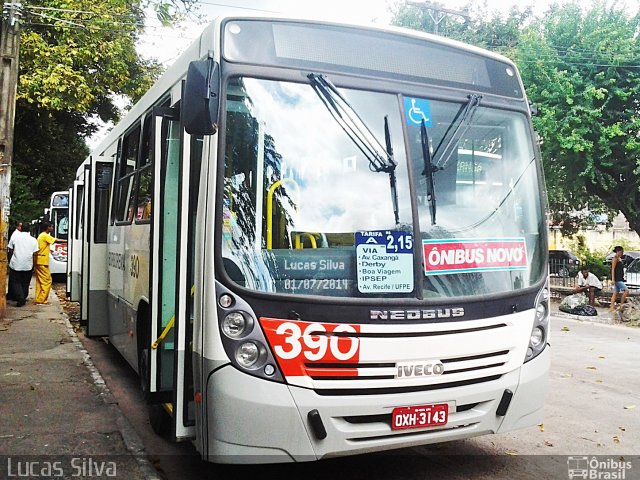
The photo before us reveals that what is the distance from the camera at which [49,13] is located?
16156 millimetres

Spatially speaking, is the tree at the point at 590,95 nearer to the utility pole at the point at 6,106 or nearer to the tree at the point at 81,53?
the tree at the point at 81,53

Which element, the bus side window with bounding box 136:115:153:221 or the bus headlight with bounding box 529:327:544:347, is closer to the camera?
the bus headlight with bounding box 529:327:544:347

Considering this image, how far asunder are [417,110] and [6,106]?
9.97m

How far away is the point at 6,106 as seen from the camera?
11.9m

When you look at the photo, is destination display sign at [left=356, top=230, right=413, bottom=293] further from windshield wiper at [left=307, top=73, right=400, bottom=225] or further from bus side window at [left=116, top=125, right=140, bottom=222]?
bus side window at [left=116, top=125, right=140, bottom=222]

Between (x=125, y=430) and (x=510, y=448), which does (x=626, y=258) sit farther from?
(x=125, y=430)

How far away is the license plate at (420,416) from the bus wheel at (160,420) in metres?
2.20

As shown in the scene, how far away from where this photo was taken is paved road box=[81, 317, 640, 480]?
4.67 metres

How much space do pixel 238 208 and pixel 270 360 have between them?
894 mm

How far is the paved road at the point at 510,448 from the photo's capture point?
467cm

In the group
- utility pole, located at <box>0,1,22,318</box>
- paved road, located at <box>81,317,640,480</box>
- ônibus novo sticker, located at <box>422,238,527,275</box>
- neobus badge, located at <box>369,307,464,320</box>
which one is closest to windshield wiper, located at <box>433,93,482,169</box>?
ônibus novo sticker, located at <box>422,238,527,275</box>

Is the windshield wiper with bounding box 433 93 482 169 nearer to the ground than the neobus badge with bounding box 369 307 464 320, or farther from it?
farther from it

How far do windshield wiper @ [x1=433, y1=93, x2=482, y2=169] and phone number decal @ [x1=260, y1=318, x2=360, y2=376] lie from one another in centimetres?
125

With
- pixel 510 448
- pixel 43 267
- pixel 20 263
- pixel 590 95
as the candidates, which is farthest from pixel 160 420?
pixel 590 95
